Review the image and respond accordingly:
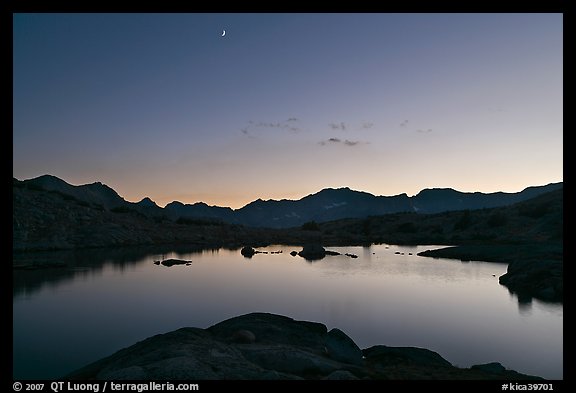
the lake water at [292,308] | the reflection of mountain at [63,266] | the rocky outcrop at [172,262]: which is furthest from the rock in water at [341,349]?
the rocky outcrop at [172,262]

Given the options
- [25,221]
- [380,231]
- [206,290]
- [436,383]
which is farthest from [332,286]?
[380,231]

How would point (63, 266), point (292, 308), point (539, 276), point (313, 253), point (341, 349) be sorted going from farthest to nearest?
point (313, 253) → point (63, 266) → point (539, 276) → point (292, 308) → point (341, 349)

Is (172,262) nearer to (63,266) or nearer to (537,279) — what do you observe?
(63,266)

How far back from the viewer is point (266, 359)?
15.1m

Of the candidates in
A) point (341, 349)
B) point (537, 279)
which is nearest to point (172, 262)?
point (341, 349)

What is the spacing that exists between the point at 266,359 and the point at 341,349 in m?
3.87

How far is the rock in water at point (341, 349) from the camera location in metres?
16.6

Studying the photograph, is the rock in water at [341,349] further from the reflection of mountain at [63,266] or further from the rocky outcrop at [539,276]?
the reflection of mountain at [63,266]

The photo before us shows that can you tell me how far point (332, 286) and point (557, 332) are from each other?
69.9ft

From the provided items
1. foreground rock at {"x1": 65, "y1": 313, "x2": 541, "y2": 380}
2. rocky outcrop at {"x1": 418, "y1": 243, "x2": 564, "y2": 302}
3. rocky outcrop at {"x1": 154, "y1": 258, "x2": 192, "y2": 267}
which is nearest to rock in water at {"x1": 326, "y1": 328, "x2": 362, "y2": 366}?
foreground rock at {"x1": 65, "y1": 313, "x2": 541, "y2": 380}

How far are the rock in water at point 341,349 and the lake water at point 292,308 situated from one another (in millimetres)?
5665

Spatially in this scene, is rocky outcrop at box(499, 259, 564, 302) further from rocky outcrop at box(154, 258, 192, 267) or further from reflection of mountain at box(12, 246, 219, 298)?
reflection of mountain at box(12, 246, 219, 298)

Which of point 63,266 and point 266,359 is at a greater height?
point 266,359
